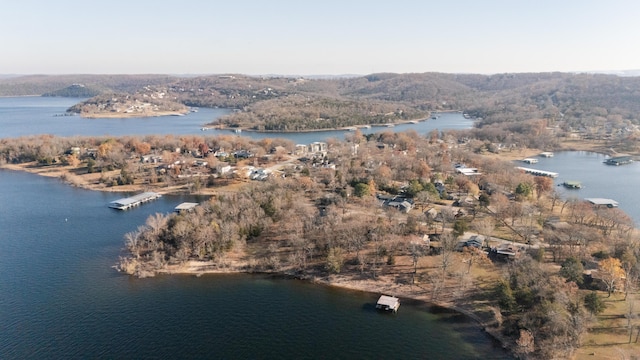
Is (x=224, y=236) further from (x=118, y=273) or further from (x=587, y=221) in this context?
(x=587, y=221)

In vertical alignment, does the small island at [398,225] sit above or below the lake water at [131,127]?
below

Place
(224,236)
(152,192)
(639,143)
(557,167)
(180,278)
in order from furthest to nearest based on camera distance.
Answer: (639,143), (557,167), (152,192), (224,236), (180,278)

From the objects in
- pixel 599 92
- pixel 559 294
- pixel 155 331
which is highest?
pixel 599 92

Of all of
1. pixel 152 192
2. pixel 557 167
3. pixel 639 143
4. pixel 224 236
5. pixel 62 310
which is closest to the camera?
pixel 62 310

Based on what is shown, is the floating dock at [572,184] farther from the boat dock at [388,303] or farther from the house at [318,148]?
the boat dock at [388,303]

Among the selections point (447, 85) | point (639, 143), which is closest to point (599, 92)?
point (639, 143)

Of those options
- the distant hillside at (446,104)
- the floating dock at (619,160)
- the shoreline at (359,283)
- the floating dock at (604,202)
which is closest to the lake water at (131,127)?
the distant hillside at (446,104)
